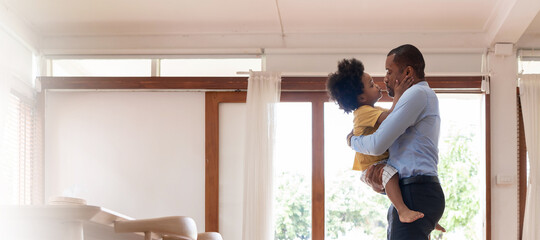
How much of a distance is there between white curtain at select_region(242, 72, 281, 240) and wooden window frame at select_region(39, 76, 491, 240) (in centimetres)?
17

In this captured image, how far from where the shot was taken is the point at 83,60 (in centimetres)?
640

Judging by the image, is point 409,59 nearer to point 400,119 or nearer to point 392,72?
point 392,72

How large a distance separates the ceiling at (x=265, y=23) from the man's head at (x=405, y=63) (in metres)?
3.26

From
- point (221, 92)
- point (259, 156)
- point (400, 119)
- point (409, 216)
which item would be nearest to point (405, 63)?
point (400, 119)

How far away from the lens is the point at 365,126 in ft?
8.07

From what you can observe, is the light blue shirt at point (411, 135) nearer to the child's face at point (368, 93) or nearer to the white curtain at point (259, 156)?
the child's face at point (368, 93)

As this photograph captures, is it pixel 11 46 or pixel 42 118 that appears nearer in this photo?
pixel 11 46

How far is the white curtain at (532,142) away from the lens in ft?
19.2

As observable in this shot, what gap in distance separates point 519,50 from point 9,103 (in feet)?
13.8

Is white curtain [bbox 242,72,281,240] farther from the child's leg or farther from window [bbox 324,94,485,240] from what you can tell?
the child's leg

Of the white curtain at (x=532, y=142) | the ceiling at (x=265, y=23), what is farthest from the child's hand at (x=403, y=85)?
the white curtain at (x=532, y=142)

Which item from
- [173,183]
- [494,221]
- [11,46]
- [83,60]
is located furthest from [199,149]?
[494,221]

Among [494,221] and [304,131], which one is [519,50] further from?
[304,131]

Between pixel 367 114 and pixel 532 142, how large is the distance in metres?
3.89
